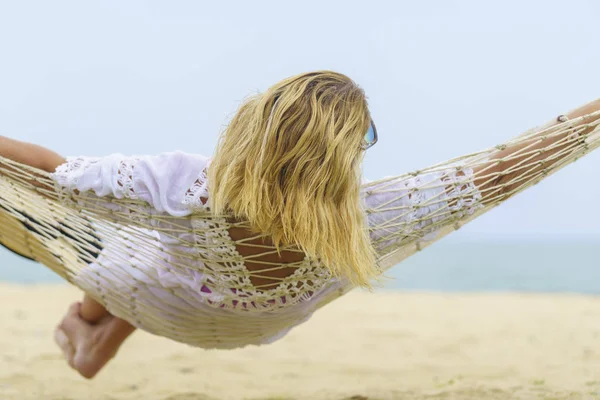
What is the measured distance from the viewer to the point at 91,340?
79.7 inches

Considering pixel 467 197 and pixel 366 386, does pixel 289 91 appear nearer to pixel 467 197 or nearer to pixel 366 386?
pixel 467 197

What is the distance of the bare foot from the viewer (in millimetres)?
2023

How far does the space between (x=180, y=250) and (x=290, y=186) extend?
37 centimetres

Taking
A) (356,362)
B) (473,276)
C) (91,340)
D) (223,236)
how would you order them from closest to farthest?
(223,236)
(91,340)
(356,362)
(473,276)

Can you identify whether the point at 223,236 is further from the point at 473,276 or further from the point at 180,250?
the point at 473,276

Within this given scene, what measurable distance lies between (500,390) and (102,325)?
1376 millimetres

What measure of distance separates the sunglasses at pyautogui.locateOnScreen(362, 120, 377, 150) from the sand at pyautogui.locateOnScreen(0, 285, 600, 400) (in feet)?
4.52

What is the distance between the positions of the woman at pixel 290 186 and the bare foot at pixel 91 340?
35cm

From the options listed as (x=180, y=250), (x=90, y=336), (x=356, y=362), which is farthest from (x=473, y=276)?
→ (x=180, y=250)

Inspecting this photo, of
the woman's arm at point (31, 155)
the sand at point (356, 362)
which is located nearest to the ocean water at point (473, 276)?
the sand at point (356, 362)

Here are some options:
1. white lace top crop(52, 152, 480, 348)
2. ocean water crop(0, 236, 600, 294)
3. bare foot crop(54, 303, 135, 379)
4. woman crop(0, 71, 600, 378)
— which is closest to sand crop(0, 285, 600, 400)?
bare foot crop(54, 303, 135, 379)

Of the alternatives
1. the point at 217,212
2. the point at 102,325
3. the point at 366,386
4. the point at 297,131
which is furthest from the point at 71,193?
the point at 366,386

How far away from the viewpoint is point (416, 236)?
1539 mm

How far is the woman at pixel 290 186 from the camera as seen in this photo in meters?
1.25
